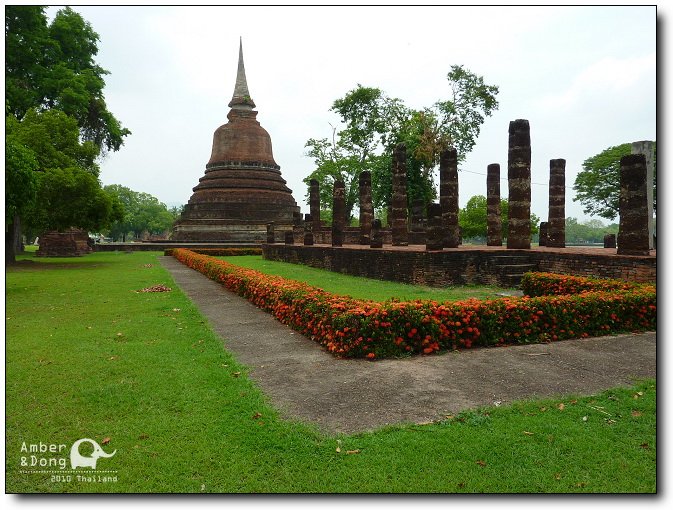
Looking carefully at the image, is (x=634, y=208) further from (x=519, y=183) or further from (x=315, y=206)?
(x=315, y=206)

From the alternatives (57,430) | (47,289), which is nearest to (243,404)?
(57,430)

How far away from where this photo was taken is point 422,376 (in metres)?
4.57

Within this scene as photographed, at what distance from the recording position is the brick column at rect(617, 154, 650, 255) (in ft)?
36.7

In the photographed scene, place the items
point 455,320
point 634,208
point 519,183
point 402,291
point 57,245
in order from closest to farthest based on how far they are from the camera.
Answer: point 455,320, point 634,208, point 402,291, point 519,183, point 57,245

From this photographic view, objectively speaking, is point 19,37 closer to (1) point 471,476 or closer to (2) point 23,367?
(2) point 23,367

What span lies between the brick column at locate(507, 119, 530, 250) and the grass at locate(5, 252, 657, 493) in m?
11.2

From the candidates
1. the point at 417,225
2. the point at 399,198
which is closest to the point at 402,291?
the point at 399,198

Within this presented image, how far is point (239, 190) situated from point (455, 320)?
124ft

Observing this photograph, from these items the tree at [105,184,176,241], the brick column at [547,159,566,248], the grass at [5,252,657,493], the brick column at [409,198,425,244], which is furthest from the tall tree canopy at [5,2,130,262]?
the tree at [105,184,176,241]

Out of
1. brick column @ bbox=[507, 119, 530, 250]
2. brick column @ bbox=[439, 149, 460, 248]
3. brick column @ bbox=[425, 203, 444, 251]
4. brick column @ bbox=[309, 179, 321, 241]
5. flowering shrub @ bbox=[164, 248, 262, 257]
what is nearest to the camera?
brick column @ bbox=[425, 203, 444, 251]

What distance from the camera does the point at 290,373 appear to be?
4.77 metres

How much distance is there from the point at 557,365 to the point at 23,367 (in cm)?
528

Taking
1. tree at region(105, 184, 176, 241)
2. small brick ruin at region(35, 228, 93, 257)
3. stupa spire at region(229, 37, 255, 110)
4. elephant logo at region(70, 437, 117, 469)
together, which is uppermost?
stupa spire at region(229, 37, 255, 110)

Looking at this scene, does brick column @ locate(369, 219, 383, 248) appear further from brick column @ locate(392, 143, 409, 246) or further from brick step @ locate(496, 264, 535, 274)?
brick step @ locate(496, 264, 535, 274)
